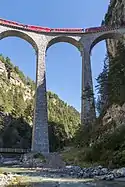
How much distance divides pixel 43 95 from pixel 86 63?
29.8 ft

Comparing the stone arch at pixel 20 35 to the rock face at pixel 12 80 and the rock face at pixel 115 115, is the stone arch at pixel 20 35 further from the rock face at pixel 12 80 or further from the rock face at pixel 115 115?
the rock face at pixel 12 80

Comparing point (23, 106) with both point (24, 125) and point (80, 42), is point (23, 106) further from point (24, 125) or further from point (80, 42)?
point (80, 42)

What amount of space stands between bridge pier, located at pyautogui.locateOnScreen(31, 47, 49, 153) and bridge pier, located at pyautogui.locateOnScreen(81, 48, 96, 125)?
5.74m

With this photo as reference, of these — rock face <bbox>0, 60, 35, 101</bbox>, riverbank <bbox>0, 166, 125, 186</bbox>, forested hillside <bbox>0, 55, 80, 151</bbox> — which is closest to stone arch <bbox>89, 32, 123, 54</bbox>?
forested hillside <bbox>0, 55, 80, 151</bbox>

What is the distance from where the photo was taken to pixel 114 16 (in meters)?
60.4

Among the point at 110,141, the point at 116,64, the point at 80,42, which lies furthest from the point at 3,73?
the point at 110,141

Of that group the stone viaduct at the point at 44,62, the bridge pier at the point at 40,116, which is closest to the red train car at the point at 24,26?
the stone viaduct at the point at 44,62

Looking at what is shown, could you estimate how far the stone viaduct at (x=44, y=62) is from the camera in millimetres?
45656

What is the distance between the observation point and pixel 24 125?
265 ft

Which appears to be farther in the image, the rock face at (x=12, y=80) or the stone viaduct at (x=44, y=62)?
the rock face at (x=12, y=80)

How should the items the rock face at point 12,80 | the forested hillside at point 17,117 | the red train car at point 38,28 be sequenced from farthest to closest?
the rock face at point 12,80 < the forested hillside at point 17,117 < the red train car at point 38,28

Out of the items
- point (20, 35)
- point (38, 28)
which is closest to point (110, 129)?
point (20, 35)

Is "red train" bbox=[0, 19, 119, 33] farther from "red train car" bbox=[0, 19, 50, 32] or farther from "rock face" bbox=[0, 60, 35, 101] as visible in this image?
"rock face" bbox=[0, 60, 35, 101]

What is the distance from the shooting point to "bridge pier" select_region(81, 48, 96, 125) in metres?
48.2
